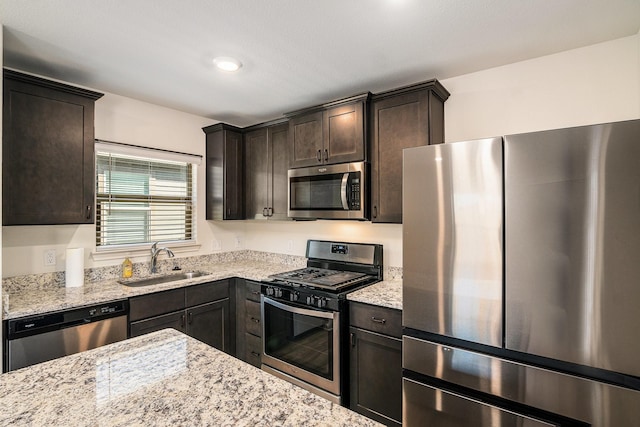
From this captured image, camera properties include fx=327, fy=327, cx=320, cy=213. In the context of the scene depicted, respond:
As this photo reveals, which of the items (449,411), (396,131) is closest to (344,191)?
(396,131)

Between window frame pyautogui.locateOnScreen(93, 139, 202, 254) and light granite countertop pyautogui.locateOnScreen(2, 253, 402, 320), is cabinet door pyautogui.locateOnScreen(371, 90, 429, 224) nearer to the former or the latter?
light granite countertop pyautogui.locateOnScreen(2, 253, 402, 320)

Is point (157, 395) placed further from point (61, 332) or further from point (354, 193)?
point (354, 193)

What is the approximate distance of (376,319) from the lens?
2178mm

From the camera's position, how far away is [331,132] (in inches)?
108

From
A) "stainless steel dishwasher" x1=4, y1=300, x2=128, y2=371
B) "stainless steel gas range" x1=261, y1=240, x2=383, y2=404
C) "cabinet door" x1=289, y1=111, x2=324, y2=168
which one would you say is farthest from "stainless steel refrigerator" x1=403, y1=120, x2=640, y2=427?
"stainless steel dishwasher" x1=4, y1=300, x2=128, y2=371

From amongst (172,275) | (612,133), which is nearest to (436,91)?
(612,133)

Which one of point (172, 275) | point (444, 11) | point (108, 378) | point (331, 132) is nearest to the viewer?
point (108, 378)

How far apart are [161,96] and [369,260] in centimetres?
233

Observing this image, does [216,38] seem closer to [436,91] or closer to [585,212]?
[436,91]

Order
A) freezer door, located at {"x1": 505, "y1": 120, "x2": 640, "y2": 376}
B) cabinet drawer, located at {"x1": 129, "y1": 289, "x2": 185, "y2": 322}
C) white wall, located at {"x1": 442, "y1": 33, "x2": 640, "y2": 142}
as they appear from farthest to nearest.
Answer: cabinet drawer, located at {"x1": 129, "y1": 289, "x2": 185, "y2": 322}, white wall, located at {"x1": 442, "y1": 33, "x2": 640, "y2": 142}, freezer door, located at {"x1": 505, "y1": 120, "x2": 640, "y2": 376}

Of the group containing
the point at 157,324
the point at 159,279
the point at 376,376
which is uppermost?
the point at 159,279

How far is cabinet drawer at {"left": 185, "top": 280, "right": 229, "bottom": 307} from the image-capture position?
2783mm

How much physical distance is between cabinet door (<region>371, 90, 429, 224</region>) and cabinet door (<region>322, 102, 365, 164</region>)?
12 cm

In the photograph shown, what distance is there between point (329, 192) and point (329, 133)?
50cm
